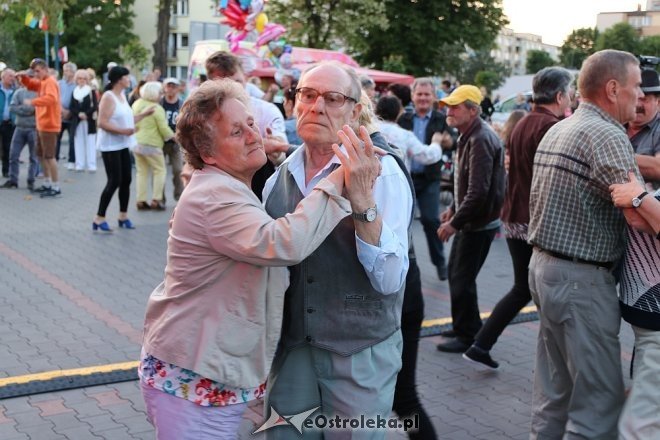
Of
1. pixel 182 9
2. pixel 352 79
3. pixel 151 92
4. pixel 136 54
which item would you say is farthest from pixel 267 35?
pixel 182 9

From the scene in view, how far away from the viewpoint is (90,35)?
64.3 metres

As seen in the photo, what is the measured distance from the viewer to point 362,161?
2643 millimetres

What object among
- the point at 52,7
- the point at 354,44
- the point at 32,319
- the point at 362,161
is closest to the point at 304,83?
the point at 362,161

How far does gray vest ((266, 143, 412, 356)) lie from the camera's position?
287cm

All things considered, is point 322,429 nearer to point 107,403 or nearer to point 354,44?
point 107,403

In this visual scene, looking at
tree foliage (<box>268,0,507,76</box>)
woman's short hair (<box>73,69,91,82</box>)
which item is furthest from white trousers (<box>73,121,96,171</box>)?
tree foliage (<box>268,0,507,76</box>)

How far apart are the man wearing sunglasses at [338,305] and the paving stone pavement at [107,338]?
1.40 ft

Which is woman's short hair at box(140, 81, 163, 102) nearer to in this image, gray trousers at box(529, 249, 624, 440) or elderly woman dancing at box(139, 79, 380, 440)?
gray trousers at box(529, 249, 624, 440)

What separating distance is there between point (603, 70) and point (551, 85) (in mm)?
1923

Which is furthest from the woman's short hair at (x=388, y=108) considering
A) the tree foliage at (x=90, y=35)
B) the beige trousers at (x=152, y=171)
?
the tree foliage at (x=90, y=35)

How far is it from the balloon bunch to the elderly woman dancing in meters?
14.6

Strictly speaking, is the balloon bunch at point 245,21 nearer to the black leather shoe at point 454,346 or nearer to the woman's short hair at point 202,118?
the black leather shoe at point 454,346

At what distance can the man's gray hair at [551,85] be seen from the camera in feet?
18.4

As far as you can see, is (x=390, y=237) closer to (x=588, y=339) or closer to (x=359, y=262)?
(x=359, y=262)
